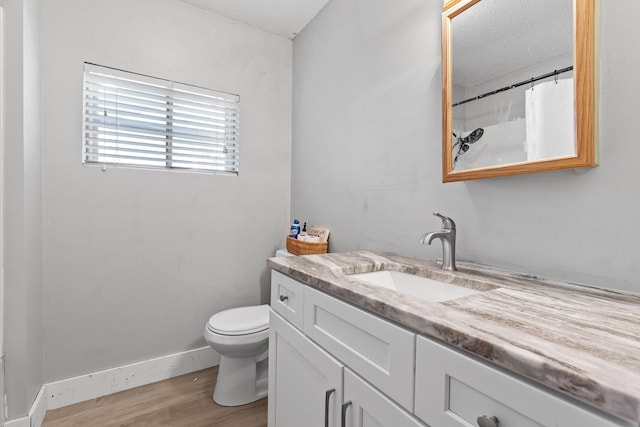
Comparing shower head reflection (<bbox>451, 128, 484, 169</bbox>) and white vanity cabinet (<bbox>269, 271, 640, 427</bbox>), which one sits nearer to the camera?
white vanity cabinet (<bbox>269, 271, 640, 427</bbox>)

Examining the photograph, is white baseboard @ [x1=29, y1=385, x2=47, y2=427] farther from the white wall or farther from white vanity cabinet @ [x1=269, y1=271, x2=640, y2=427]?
white vanity cabinet @ [x1=269, y1=271, x2=640, y2=427]

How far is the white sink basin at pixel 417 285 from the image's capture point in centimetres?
100

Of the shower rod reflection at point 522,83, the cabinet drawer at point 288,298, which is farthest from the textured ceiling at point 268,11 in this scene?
the cabinet drawer at point 288,298

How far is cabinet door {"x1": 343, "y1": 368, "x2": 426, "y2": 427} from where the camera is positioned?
68 centimetres

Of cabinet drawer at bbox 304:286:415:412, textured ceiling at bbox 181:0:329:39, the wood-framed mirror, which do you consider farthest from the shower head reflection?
textured ceiling at bbox 181:0:329:39

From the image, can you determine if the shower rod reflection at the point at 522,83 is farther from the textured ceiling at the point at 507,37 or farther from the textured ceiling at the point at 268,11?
the textured ceiling at the point at 268,11

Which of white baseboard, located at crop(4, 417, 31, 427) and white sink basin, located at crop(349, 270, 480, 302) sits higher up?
white sink basin, located at crop(349, 270, 480, 302)

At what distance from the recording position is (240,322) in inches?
70.0

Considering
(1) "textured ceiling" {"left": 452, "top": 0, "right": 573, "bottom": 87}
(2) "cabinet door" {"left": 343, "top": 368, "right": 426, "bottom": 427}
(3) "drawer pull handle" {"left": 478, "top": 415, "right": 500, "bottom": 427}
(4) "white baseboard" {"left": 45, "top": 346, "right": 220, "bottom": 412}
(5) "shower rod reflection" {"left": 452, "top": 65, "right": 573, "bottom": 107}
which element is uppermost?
(1) "textured ceiling" {"left": 452, "top": 0, "right": 573, "bottom": 87}

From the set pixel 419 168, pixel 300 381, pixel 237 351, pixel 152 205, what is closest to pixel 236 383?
pixel 237 351

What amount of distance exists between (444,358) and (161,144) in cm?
206

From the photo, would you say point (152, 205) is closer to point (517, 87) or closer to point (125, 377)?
point (125, 377)

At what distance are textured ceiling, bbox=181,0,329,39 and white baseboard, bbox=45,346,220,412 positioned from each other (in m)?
2.39

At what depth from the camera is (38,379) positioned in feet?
5.25
